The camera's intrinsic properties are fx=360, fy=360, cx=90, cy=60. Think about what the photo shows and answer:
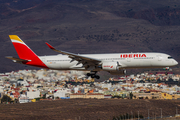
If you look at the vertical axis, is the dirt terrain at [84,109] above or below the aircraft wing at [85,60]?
below

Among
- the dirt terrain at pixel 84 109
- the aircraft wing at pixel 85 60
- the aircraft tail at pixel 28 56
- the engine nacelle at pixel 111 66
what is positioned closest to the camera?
the aircraft wing at pixel 85 60

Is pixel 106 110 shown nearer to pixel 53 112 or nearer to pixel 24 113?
pixel 53 112

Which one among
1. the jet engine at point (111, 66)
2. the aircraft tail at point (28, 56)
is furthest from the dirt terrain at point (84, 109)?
the jet engine at point (111, 66)

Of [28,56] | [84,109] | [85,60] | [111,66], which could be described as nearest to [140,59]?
[111,66]

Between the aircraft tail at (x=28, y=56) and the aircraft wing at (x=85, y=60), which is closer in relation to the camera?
the aircraft wing at (x=85, y=60)

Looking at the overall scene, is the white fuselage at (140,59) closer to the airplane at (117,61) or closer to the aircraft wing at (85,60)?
the airplane at (117,61)

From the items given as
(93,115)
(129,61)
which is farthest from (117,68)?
(93,115)

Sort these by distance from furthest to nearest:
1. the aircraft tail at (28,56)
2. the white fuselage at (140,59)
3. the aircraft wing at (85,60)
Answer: the aircraft tail at (28,56) → the white fuselage at (140,59) → the aircraft wing at (85,60)

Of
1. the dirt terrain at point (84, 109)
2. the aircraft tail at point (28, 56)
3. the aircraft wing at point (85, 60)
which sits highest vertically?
the aircraft tail at point (28, 56)

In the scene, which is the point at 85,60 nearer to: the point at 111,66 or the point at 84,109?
the point at 111,66
